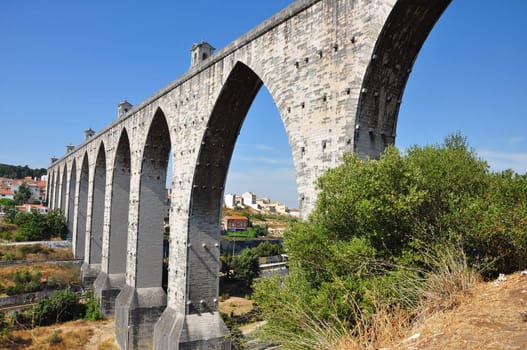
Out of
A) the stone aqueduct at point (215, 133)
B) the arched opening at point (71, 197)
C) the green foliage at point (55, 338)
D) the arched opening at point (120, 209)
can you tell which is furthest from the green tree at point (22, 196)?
the green foliage at point (55, 338)

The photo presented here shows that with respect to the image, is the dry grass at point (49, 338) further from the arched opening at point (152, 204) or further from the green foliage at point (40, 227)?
the green foliage at point (40, 227)

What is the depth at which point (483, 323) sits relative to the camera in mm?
4023

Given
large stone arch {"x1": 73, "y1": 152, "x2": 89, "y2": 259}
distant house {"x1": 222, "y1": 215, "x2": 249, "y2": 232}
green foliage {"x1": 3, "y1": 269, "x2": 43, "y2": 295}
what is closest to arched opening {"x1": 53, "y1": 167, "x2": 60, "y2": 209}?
large stone arch {"x1": 73, "y1": 152, "x2": 89, "y2": 259}

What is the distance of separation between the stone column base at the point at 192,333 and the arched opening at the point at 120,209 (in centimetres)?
744

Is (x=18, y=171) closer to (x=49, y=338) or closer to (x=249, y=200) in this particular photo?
(x=249, y=200)

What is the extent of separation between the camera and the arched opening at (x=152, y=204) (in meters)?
15.5

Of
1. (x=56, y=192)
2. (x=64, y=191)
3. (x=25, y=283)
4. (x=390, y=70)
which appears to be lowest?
(x=25, y=283)

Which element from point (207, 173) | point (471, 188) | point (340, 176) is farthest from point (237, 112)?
point (471, 188)

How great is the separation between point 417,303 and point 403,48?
4546mm

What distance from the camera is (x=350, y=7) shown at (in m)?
7.02

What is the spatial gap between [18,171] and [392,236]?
146 m

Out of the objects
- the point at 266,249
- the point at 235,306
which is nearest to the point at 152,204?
the point at 235,306

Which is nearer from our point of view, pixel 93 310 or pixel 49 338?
pixel 49 338

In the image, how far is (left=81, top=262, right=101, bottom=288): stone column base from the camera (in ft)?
72.1
